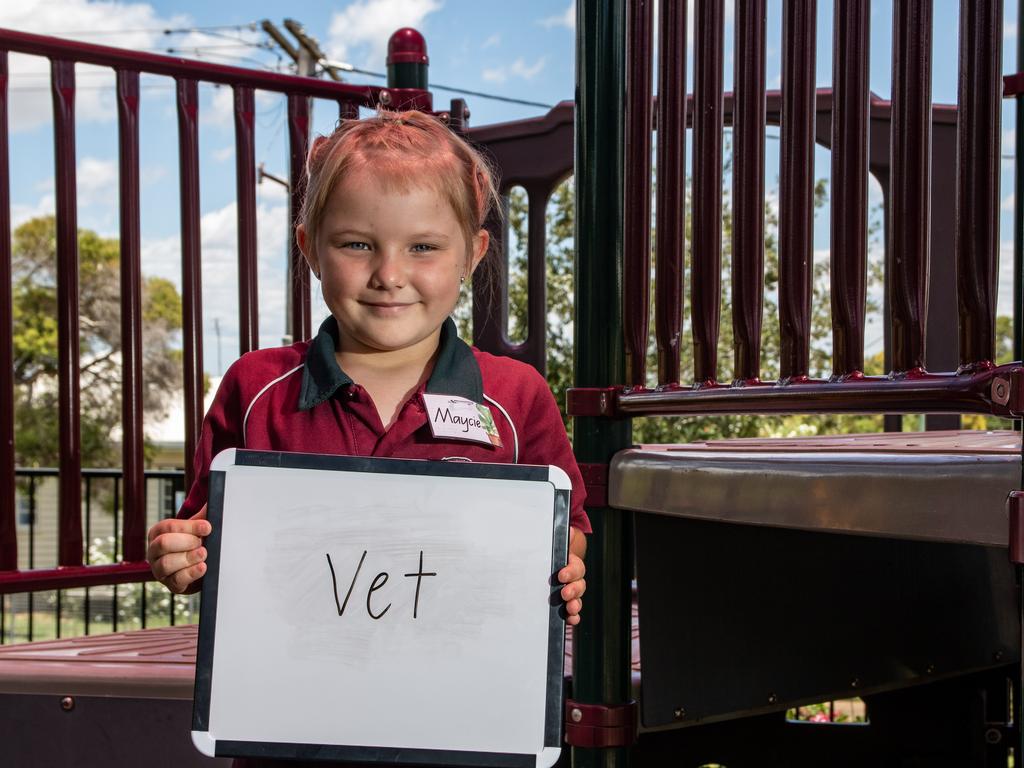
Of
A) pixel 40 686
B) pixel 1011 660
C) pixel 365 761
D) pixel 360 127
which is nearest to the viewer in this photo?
pixel 365 761

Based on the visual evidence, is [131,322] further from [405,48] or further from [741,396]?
[741,396]

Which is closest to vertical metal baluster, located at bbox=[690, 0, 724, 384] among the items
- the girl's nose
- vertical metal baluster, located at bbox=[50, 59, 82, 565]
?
the girl's nose

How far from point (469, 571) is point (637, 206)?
2.70 feet

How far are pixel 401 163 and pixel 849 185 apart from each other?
60 cm

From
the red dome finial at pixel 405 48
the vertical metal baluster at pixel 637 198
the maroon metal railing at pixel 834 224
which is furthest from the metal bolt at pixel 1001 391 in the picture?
the red dome finial at pixel 405 48

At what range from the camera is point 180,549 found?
1.33 metres

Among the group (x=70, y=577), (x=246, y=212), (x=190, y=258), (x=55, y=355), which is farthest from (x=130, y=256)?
(x=55, y=355)

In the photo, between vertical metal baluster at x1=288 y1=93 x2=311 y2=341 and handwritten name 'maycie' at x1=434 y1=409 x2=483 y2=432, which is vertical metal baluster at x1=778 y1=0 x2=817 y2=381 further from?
vertical metal baluster at x1=288 y1=93 x2=311 y2=341

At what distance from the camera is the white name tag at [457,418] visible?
4.59 feet

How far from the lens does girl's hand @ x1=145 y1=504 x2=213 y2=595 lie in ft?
4.35

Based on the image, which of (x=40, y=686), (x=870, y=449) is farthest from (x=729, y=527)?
(x=40, y=686)

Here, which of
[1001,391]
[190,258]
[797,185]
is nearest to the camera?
[1001,391]

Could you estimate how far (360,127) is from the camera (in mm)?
1489

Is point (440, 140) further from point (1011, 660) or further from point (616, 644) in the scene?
point (1011, 660)
